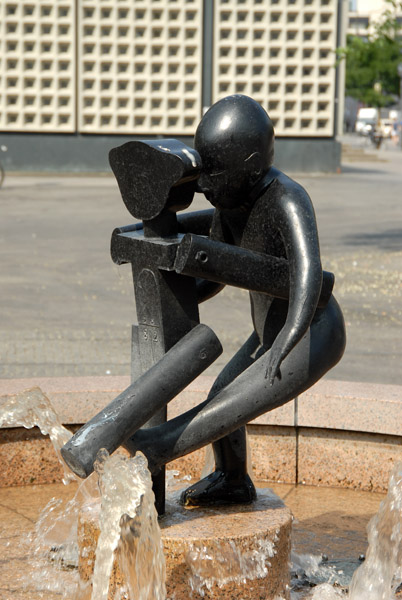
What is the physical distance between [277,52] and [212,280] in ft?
66.2

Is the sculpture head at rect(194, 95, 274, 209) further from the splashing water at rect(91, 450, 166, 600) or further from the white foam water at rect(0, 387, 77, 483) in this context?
the white foam water at rect(0, 387, 77, 483)

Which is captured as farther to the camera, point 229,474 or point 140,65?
point 140,65

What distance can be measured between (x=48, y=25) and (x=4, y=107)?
6.91 feet

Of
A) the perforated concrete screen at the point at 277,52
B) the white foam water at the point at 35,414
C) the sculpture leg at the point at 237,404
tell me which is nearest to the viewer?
the sculpture leg at the point at 237,404

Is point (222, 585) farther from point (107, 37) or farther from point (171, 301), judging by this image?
point (107, 37)

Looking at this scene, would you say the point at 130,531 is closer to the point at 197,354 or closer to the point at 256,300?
the point at 197,354

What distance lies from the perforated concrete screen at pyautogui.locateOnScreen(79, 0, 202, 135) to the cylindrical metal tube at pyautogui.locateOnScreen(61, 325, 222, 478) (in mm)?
19769

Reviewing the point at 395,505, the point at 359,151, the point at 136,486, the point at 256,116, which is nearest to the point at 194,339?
the point at 136,486

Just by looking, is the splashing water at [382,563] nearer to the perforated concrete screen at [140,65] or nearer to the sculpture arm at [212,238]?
→ the sculpture arm at [212,238]

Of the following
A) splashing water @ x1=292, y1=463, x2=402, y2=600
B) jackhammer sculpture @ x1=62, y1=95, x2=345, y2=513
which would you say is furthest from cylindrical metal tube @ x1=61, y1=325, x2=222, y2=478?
splashing water @ x1=292, y1=463, x2=402, y2=600

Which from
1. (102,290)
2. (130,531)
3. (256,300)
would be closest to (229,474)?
(130,531)

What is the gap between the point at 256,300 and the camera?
317 cm

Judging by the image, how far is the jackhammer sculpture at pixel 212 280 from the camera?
2873 mm

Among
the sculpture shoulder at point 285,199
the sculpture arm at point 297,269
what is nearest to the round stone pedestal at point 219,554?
the sculpture arm at point 297,269
